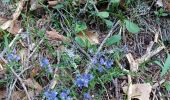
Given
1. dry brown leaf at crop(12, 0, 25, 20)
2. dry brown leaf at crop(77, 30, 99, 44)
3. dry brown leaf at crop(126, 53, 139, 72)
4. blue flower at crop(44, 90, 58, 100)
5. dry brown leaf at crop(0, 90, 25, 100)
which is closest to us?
blue flower at crop(44, 90, 58, 100)

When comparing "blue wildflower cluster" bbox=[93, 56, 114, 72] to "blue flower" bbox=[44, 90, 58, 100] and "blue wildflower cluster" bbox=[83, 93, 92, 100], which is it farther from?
"blue flower" bbox=[44, 90, 58, 100]

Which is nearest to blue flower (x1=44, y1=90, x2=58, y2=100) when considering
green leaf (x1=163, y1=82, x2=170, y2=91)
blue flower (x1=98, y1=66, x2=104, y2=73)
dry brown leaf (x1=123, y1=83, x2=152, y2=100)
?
blue flower (x1=98, y1=66, x2=104, y2=73)

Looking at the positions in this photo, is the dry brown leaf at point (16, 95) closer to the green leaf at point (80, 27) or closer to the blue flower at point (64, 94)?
the blue flower at point (64, 94)

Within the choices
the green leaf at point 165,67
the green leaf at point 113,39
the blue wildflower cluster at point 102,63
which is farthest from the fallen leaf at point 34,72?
the green leaf at point 165,67

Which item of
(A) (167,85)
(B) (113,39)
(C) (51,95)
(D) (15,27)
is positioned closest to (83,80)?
(C) (51,95)

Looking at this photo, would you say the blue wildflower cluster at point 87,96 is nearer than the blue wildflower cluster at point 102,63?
Yes

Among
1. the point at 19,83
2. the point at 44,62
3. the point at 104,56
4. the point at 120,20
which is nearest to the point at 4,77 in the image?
the point at 19,83
